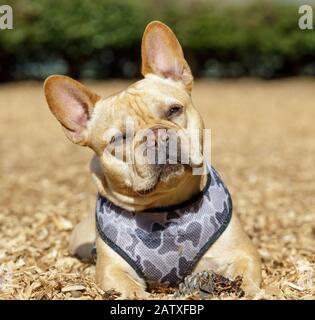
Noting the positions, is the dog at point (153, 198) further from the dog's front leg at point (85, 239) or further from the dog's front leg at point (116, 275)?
the dog's front leg at point (85, 239)

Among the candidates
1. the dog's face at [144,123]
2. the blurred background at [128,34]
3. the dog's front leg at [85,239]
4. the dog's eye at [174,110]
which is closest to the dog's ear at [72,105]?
the dog's face at [144,123]

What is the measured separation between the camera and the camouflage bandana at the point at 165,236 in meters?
3.76

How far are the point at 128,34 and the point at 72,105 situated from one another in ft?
51.3

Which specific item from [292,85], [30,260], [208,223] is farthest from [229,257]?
[292,85]

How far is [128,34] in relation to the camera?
63.2ft

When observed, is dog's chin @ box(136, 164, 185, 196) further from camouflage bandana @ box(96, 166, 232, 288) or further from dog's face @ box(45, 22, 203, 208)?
camouflage bandana @ box(96, 166, 232, 288)

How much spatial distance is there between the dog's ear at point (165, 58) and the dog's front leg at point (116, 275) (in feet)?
3.37

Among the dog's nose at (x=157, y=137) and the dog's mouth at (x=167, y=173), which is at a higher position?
the dog's nose at (x=157, y=137)

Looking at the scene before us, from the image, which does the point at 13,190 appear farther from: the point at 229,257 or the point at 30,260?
the point at 229,257

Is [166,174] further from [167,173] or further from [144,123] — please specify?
[144,123]

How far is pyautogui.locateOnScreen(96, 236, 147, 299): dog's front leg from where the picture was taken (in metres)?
3.60

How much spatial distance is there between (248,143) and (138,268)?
7.52 m

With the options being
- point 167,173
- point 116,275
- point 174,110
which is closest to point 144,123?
point 174,110

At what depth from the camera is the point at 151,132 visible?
3.47 m
